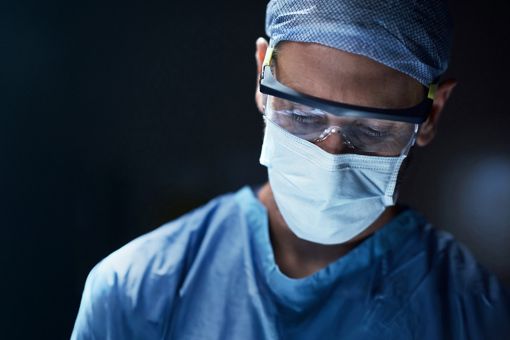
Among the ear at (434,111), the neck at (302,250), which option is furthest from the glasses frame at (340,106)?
the neck at (302,250)

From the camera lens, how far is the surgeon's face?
1148 millimetres

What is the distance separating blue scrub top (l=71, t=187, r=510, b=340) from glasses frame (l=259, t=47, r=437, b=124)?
329mm

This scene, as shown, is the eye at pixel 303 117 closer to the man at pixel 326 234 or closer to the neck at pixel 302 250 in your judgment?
the man at pixel 326 234

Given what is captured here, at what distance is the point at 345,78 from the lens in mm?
1148

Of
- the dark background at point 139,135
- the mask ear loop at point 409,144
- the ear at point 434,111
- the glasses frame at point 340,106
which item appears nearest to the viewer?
the glasses frame at point 340,106

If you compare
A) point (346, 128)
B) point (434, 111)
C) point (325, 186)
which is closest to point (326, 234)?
point (325, 186)

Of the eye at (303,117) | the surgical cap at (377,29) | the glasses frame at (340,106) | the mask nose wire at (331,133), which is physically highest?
the surgical cap at (377,29)

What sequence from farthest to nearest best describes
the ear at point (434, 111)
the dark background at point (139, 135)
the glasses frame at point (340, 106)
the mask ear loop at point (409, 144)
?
1. the dark background at point (139, 135)
2. the ear at point (434, 111)
3. the mask ear loop at point (409, 144)
4. the glasses frame at point (340, 106)

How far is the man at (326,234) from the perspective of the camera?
1151mm

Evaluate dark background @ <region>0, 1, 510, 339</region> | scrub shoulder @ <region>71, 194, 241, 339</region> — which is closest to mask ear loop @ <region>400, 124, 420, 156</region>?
scrub shoulder @ <region>71, 194, 241, 339</region>

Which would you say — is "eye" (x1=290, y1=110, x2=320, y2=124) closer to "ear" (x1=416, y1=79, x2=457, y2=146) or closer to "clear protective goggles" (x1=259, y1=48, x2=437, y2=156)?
"clear protective goggles" (x1=259, y1=48, x2=437, y2=156)

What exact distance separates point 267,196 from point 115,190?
464mm

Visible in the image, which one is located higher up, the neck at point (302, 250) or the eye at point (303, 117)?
the eye at point (303, 117)

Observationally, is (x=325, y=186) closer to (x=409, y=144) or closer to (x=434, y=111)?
(x=409, y=144)
